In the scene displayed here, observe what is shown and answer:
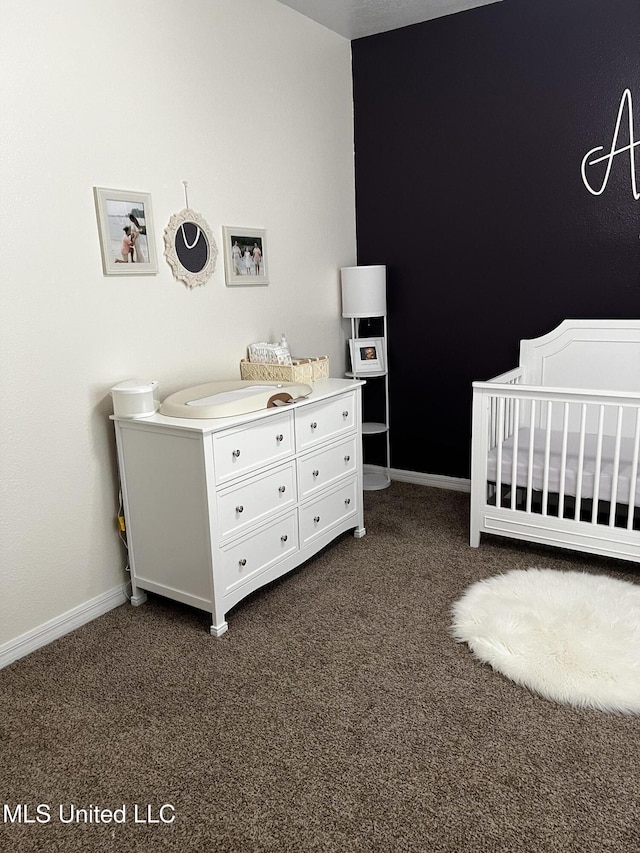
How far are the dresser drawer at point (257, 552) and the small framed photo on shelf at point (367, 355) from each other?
1.36m

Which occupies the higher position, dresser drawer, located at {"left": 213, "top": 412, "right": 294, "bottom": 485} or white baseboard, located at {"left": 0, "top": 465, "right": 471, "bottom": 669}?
dresser drawer, located at {"left": 213, "top": 412, "right": 294, "bottom": 485}

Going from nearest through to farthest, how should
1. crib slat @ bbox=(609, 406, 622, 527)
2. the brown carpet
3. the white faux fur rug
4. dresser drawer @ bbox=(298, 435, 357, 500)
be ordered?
the brown carpet, the white faux fur rug, crib slat @ bbox=(609, 406, 622, 527), dresser drawer @ bbox=(298, 435, 357, 500)

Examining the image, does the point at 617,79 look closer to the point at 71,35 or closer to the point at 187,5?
the point at 187,5

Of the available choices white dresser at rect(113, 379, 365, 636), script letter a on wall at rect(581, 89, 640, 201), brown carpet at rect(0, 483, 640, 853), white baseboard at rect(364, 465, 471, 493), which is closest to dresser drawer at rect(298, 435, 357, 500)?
white dresser at rect(113, 379, 365, 636)

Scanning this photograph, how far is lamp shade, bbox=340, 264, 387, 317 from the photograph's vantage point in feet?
12.1

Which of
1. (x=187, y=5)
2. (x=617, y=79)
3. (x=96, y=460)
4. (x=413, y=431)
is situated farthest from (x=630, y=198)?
(x=96, y=460)

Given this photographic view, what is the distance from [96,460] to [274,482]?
2.25 ft

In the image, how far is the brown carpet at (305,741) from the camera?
1.53m

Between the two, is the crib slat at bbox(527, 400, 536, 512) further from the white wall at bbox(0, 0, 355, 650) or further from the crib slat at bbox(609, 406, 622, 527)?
the white wall at bbox(0, 0, 355, 650)

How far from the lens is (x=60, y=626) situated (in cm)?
240

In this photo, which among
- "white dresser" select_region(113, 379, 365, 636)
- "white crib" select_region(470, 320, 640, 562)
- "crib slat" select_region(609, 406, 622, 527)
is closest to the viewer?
"white dresser" select_region(113, 379, 365, 636)

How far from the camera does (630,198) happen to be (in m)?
3.09

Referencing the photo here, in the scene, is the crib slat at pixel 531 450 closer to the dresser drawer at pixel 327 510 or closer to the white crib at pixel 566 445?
the white crib at pixel 566 445

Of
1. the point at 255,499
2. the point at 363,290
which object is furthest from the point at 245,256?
the point at 255,499
